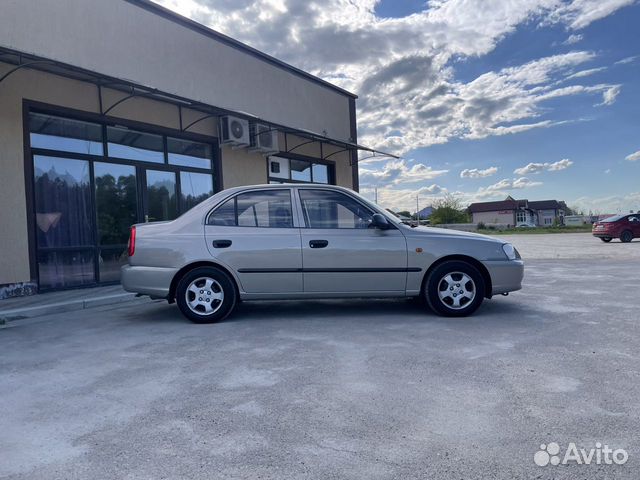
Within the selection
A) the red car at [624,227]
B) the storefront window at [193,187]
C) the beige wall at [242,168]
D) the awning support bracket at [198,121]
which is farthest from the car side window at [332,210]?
the red car at [624,227]

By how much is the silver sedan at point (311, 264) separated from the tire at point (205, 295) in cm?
1

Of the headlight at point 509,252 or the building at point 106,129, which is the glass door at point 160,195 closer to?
the building at point 106,129


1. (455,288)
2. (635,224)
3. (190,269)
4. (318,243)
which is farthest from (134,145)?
(635,224)

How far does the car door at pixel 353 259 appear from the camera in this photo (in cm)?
560

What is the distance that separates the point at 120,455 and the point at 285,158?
1165 centimetres

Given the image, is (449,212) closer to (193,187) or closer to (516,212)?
(516,212)

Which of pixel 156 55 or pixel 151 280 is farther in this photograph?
pixel 156 55

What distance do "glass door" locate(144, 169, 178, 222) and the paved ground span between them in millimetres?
4515

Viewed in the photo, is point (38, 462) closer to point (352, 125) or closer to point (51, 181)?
point (51, 181)

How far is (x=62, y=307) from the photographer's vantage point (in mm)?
6672

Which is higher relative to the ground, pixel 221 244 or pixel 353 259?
pixel 221 244

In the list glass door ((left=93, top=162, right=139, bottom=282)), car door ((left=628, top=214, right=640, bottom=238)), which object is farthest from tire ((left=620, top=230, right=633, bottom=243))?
glass door ((left=93, top=162, right=139, bottom=282))

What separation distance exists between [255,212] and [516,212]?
94.0 meters

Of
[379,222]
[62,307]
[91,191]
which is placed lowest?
[62,307]
